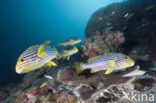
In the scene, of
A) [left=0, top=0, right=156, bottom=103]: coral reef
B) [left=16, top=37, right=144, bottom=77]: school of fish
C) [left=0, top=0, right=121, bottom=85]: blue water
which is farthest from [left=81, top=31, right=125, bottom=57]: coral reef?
[left=0, top=0, right=121, bottom=85]: blue water

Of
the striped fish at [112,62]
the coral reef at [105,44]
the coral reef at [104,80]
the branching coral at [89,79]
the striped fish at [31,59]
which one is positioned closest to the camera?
the striped fish at [31,59]

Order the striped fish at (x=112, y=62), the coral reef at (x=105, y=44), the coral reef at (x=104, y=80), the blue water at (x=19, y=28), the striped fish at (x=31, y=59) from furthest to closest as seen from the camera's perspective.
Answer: the blue water at (x=19, y=28) → the coral reef at (x=105, y=44) → the coral reef at (x=104, y=80) → the striped fish at (x=112, y=62) → the striped fish at (x=31, y=59)

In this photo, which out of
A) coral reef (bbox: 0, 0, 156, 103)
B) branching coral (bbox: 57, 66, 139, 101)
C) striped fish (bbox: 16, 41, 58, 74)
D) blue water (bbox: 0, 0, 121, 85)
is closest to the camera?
striped fish (bbox: 16, 41, 58, 74)

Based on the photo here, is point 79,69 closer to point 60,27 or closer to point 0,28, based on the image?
point 0,28

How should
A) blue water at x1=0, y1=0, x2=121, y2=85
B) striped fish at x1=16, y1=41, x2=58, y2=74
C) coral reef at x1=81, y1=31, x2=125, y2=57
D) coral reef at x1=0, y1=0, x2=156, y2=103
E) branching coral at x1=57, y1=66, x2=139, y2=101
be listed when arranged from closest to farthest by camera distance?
1. striped fish at x1=16, y1=41, x2=58, y2=74
2. coral reef at x1=0, y1=0, x2=156, y2=103
3. branching coral at x1=57, y1=66, x2=139, y2=101
4. coral reef at x1=81, y1=31, x2=125, y2=57
5. blue water at x1=0, y1=0, x2=121, y2=85

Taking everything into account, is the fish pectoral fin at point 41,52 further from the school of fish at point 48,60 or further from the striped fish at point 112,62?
the striped fish at point 112,62

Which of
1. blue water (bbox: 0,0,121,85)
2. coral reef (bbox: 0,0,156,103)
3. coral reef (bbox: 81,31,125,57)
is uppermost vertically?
blue water (bbox: 0,0,121,85)

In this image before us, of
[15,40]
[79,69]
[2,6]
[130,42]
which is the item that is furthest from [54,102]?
[15,40]

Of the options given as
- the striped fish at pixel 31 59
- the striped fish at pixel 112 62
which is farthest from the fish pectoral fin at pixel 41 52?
the striped fish at pixel 112 62

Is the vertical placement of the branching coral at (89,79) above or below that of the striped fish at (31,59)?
below

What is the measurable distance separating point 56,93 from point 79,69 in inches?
50.3

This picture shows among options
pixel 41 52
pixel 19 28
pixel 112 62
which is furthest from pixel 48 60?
pixel 19 28

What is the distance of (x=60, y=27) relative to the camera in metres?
150

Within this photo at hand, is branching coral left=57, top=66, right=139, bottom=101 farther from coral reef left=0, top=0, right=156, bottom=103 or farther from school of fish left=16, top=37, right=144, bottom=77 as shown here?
school of fish left=16, top=37, right=144, bottom=77
